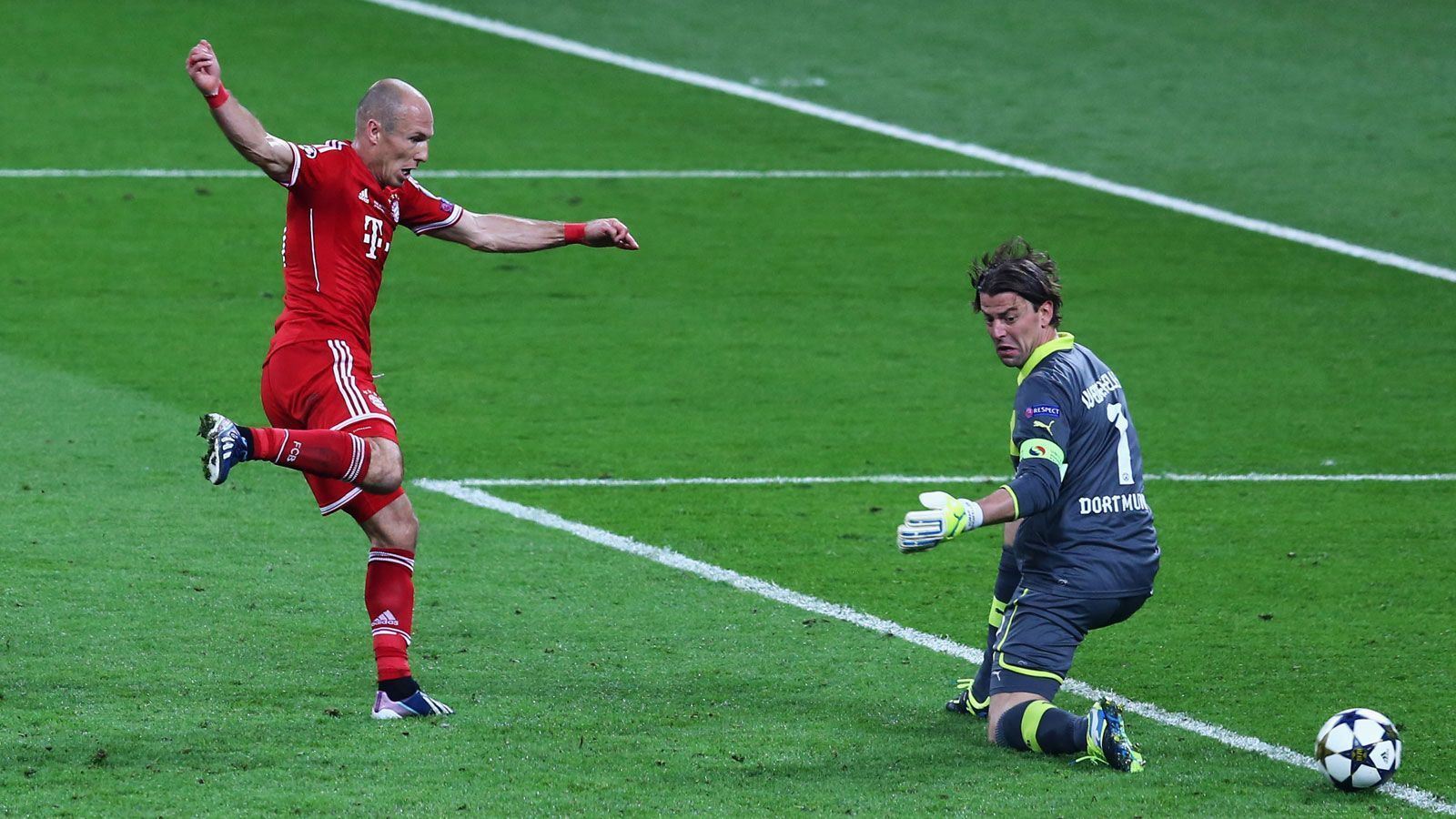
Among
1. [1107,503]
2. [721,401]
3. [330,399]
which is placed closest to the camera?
[1107,503]

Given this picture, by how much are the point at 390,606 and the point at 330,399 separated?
0.74 metres

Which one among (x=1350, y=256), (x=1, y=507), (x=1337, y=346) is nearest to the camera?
(x=1, y=507)

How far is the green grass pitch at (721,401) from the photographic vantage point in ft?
22.1

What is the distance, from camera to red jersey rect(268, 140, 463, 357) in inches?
280

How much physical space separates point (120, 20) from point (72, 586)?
1573cm

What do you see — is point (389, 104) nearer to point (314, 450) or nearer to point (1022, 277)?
point (314, 450)

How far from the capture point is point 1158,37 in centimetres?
2422

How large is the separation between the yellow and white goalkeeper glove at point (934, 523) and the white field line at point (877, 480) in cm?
468

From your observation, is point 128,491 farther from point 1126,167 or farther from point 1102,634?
point 1126,167

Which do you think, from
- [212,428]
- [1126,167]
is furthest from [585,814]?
[1126,167]

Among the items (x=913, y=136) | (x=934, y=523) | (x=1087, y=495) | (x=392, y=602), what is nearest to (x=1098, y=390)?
(x=1087, y=495)

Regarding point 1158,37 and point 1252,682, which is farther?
point 1158,37

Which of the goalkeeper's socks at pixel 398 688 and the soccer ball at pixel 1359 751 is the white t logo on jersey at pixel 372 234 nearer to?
the goalkeeper's socks at pixel 398 688

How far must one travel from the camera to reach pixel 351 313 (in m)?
7.23
